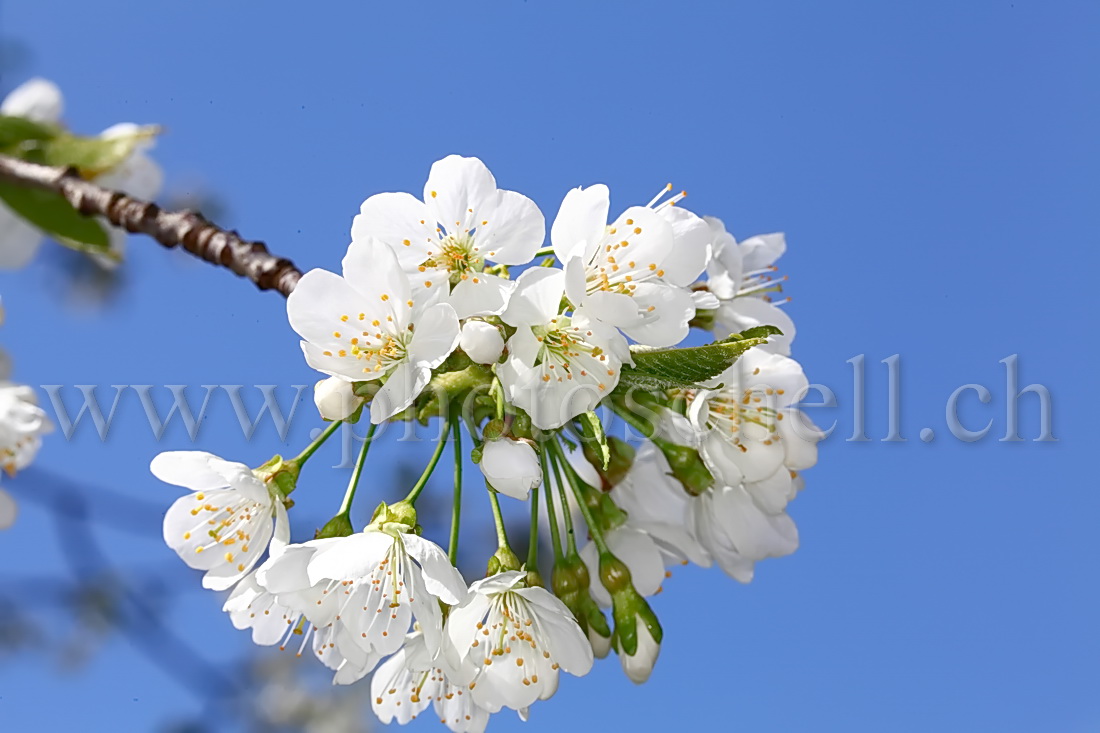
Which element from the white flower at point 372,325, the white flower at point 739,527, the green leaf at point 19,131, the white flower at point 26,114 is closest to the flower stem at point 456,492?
the white flower at point 372,325

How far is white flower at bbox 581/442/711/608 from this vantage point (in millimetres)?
2135

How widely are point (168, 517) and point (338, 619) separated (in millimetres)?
421

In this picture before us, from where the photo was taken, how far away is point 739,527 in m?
2.11

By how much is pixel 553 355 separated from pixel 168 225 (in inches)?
31.6

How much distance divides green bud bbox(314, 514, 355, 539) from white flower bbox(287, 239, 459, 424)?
35 centimetres

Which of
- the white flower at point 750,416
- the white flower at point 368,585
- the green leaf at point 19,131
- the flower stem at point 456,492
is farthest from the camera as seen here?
the green leaf at point 19,131

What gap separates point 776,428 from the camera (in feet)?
6.52

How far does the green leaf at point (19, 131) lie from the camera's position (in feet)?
6.81

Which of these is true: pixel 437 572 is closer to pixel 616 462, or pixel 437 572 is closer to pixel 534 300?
pixel 534 300

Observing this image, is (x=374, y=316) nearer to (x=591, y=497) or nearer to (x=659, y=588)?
(x=591, y=497)

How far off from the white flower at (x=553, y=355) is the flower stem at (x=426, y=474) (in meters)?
0.26

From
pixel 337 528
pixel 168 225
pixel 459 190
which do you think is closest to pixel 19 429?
pixel 168 225

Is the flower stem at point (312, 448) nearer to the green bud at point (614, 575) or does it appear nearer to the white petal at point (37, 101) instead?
the green bud at point (614, 575)

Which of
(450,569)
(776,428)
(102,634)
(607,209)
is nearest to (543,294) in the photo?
(607,209)
